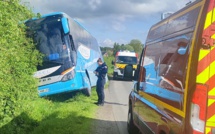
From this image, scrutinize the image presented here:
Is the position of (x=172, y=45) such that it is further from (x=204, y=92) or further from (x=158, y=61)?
(x=204, y=92)

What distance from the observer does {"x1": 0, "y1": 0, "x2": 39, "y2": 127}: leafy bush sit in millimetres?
7788

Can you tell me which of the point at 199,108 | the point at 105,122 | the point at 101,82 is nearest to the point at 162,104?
the point at 199,108

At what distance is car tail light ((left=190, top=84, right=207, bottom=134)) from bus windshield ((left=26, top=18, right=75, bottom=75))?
8979 millimetres

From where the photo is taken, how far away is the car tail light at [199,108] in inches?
127

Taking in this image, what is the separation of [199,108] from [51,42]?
916 centimetres

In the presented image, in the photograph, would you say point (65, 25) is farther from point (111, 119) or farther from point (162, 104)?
point (162, 104)

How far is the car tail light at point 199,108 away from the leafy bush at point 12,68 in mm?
5456

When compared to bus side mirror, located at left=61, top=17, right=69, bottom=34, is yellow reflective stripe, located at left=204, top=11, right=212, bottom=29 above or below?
below

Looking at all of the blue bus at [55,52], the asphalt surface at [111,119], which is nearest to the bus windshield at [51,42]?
the blue bus at [55,52]

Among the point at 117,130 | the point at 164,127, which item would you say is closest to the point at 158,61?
the point at 164,127

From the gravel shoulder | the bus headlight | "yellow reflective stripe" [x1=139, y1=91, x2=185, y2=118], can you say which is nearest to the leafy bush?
the bus headlight

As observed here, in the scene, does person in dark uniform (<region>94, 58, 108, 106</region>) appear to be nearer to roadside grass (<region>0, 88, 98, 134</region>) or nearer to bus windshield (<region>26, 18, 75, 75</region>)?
bus windshield (<region>26, 18, 75, 75</region>)

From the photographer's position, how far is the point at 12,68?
352 inches

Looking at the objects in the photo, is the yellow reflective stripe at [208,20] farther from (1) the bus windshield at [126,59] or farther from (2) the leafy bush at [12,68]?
(1) the bus windshield at [126,59]
